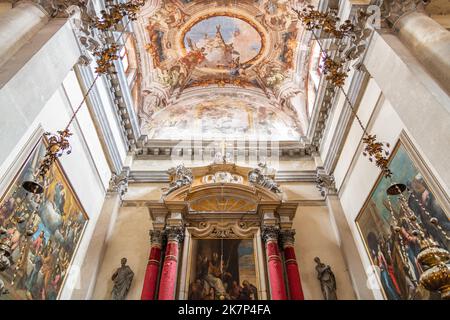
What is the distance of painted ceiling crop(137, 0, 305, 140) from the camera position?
1123 centimetres

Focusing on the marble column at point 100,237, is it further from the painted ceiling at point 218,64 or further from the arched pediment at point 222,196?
the painted ceiling at point 218,64

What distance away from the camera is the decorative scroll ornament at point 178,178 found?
865cm

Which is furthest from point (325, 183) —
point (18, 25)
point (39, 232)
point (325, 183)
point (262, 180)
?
point (18, 25)

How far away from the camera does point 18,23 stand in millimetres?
5016

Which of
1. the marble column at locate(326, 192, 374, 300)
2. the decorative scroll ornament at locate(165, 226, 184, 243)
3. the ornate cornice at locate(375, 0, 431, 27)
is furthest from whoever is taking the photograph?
the decorative scroll ornament at locate(165, 226, 184, 243)

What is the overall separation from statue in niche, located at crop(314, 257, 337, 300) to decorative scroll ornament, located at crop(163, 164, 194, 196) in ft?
13.4

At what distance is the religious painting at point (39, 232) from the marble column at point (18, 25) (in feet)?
5.71

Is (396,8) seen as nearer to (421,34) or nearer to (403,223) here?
(421,34)

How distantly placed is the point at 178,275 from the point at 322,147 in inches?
238

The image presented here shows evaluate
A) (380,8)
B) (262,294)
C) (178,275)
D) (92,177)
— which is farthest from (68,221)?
(380,8)

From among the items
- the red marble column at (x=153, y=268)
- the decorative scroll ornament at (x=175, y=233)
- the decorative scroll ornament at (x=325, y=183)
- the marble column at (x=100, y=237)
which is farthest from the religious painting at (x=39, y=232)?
the decorative scroll ornament at (x=325, y=183)

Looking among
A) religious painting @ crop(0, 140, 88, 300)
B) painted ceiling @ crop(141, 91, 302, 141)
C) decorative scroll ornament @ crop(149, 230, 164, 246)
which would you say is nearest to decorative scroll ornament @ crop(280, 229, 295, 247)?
decorative scroll ornament @ crop(149, 230, 164, 246)

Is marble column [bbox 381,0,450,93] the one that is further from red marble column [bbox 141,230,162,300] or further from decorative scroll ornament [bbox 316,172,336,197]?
red marble column [bbox 141,230,162,300]
